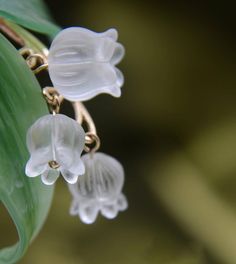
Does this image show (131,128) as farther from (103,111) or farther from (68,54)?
(68,54)

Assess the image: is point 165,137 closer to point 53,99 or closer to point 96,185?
point 96,185

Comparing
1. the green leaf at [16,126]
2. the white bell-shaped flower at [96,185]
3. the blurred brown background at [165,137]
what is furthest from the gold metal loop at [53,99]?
the blurred brown background at [165,137]

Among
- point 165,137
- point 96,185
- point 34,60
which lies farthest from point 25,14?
point 165,137

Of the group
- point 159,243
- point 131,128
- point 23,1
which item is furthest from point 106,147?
point 23,1

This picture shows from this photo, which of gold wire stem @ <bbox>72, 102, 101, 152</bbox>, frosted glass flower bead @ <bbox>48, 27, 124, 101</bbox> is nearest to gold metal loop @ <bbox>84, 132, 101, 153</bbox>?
gold wire stem @ <bbox>72, 102, 101, 152</bbox>

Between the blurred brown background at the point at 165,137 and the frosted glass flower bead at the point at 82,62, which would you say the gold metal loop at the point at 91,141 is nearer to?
the frosted glass flower bead at the point at 82,62

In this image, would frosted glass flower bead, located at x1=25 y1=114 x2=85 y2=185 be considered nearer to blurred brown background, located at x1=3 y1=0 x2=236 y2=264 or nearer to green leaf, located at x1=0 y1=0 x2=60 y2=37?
green leaf, located at x1=0 y1=0 x2=60 y2=37
